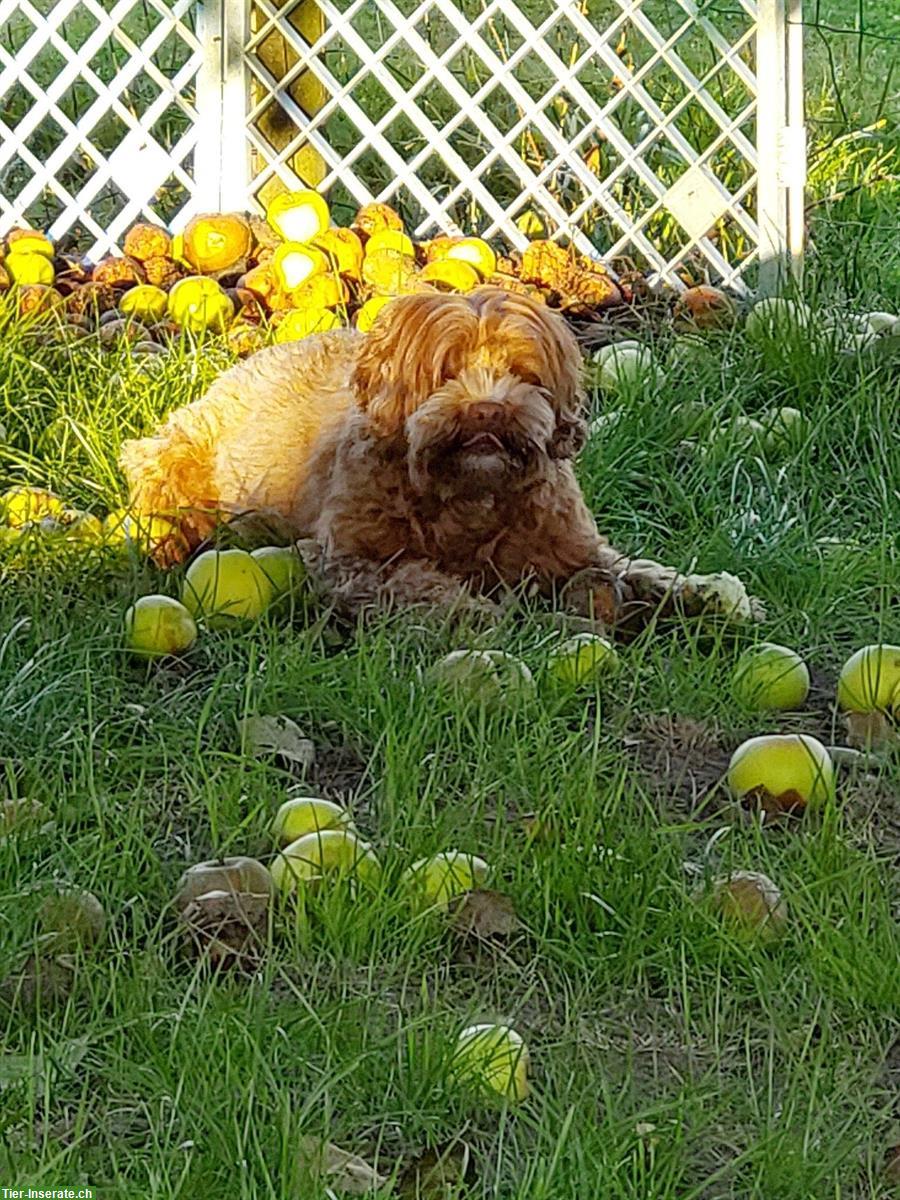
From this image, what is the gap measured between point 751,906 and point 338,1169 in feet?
2.83

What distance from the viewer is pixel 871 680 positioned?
12.0 feet

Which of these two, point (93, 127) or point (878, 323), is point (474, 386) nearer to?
point (878, 323)

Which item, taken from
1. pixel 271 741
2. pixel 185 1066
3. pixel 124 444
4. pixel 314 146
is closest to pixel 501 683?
pixel 271 741

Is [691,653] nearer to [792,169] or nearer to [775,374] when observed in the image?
[775,374]

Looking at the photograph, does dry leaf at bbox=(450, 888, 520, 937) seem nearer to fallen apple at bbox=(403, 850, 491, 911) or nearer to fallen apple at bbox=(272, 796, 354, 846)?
fallen apple at bbox=(403, 850, 491, 911)

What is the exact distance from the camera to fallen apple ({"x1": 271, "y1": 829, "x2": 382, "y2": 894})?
2.85m

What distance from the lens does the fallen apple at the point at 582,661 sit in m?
3.68

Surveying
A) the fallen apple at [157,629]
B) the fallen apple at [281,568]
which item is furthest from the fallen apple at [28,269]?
the fallen apple at [157,629]

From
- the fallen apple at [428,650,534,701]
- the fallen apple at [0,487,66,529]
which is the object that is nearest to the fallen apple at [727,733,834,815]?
the fallen apple at [428,650,534,701]

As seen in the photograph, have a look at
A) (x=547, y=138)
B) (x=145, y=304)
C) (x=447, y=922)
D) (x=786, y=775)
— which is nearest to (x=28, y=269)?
(x=145, y=304)

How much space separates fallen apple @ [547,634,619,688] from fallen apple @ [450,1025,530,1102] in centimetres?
127

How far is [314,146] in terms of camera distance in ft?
21.3

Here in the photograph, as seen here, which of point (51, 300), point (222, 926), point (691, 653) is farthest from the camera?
point (51, 300)

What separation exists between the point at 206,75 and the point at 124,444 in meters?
2.09
